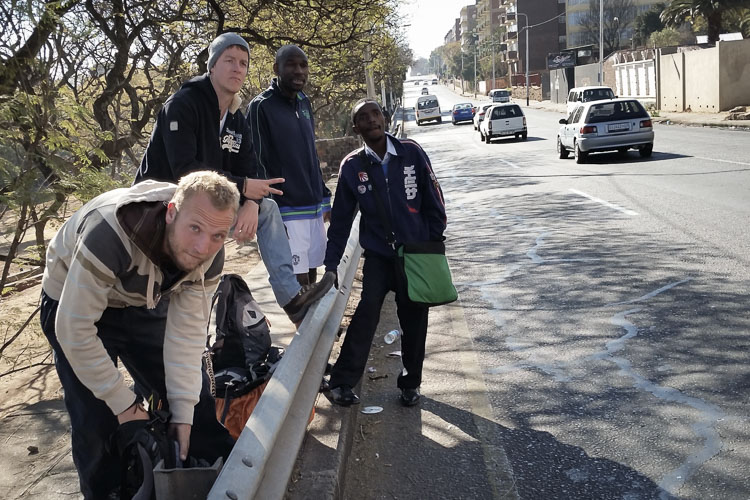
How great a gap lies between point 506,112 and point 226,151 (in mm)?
29225

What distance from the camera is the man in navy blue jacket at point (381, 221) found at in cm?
476

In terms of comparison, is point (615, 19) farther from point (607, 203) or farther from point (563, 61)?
point (607, 203)

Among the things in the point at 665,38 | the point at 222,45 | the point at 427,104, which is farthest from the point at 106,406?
the point at 665,38

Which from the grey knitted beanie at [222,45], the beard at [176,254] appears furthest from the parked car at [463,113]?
the beard at [176,254]

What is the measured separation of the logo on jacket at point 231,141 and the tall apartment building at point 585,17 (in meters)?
95.6

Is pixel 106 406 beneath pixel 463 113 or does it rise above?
beneath

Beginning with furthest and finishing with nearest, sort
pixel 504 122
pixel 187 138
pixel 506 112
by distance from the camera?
pixel 506 112 < pixel 504 122 < pixel 187 138

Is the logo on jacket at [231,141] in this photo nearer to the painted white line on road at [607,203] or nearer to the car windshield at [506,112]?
the painted white line on road at [607,203]

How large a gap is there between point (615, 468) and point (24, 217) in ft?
14.1

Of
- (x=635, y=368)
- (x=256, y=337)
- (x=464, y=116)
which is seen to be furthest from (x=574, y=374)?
(x=464, y=116)

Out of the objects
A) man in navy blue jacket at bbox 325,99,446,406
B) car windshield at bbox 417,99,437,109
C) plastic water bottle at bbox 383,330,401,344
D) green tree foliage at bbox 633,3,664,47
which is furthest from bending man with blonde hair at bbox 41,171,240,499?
green tree foliage at bbox 633,3,664,47

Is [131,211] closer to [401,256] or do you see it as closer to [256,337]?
[256,337]

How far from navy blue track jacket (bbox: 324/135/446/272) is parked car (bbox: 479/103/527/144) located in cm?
2829

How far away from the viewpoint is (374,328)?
16.0ft
